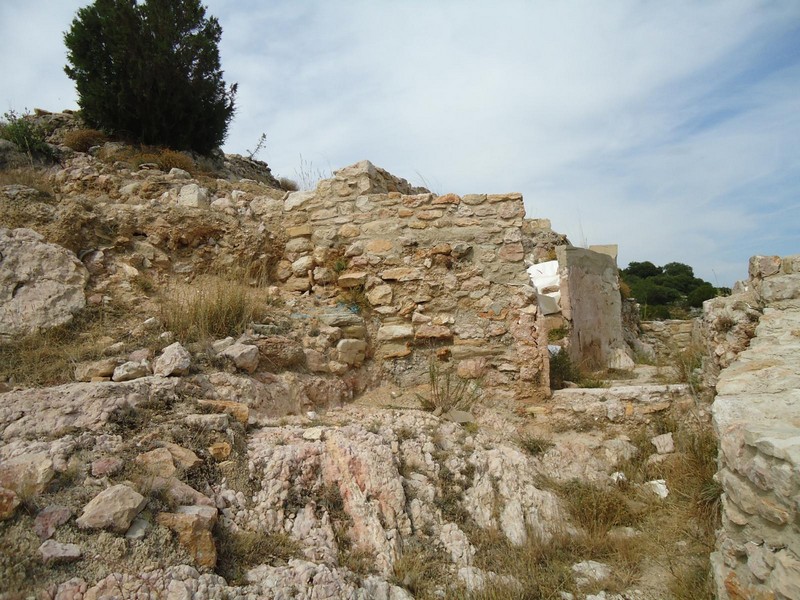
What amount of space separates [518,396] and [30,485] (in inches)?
142

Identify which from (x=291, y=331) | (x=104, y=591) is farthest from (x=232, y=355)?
(x=104, y=591)

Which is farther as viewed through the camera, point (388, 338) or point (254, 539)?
point (388, 338)

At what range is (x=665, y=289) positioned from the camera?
17625mm

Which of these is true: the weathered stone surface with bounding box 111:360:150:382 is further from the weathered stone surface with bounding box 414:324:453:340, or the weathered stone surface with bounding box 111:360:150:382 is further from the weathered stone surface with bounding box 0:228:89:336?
the weathered stone surface with bounding box 414:324:453:340

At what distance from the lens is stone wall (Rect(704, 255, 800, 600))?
2104mm

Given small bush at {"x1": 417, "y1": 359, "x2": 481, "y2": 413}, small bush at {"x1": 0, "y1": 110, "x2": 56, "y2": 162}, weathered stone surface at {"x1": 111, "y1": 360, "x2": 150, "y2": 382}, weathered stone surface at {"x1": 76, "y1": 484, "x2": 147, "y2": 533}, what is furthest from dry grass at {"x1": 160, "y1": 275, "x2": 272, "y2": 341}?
small bush at {"x1": 0, "y1": 110, "x2": 56, "y2": 162}

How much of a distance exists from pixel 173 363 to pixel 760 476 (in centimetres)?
333

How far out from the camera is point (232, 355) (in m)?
4.20

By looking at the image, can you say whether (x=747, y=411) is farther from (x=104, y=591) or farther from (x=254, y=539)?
(x=104, y=591)

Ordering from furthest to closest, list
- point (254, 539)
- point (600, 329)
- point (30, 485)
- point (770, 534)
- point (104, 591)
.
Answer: point (600, 329) → point (254, 539) → point (30, 485) → point (770, 534) → point (104, 591)

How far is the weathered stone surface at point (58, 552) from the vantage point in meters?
2.17

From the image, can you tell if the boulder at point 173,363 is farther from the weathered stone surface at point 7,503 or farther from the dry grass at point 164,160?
the dry grass at point 164,160

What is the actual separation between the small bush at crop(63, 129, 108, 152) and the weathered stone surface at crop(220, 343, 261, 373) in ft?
21.2

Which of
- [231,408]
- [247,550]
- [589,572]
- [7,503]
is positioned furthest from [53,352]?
[589,572]
